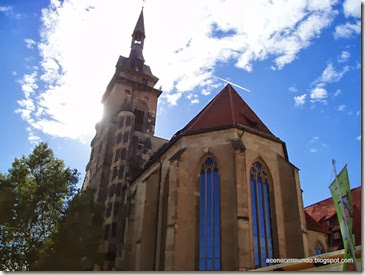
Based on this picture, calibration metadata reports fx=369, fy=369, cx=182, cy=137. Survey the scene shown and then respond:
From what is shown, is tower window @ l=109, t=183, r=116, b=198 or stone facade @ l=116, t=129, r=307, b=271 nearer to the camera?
stone facade @ l=116, t=129, r=307, b=271

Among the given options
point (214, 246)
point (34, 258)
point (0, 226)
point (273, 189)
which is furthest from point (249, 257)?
point (0, 226)

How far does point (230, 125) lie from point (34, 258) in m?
10.0

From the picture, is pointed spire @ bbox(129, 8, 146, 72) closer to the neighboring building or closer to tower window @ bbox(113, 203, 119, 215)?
tower window @ bbox(113, 203, 119, 215)

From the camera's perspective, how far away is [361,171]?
8594mm

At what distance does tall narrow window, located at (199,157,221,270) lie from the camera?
48.0ft

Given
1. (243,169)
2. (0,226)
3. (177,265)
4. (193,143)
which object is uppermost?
(193,143)

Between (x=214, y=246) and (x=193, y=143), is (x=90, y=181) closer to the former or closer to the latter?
(x=193, y=143)

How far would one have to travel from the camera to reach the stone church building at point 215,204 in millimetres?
14688

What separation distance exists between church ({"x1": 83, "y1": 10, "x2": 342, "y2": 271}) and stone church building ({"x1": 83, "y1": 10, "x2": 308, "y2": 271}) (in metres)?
0.04

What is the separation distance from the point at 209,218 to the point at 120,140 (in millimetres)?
12351

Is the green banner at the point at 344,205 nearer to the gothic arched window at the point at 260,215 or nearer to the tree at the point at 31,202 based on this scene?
the gothic arched window at the point at 260,215

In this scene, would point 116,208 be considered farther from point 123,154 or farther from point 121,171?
point 123,154

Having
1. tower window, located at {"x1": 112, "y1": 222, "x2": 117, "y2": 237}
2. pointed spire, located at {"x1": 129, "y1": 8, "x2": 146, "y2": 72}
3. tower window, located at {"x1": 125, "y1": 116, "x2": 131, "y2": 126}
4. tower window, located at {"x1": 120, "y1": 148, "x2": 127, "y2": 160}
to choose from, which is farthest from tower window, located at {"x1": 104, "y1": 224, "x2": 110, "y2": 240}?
pointed spire, located at {"x1": 129, "y1": 8, "x2": 146, "y2": 72}

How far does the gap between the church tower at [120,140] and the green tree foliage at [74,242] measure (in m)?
3.76
